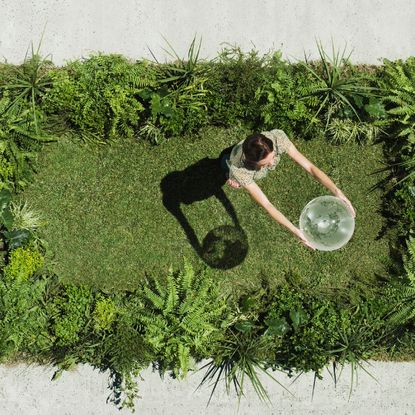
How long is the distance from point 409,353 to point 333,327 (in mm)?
1132

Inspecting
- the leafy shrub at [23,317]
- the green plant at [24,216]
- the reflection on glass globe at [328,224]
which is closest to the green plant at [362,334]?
the reflection on glass globe at [328,224]

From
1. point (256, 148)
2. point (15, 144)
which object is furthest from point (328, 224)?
point (15, 144)

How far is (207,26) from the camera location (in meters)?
6.96

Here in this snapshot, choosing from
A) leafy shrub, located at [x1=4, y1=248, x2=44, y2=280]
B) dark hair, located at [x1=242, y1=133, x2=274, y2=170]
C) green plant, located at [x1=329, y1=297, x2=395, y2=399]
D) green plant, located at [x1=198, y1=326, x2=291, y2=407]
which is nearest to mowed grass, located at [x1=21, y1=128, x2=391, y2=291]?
leafy shrub, located at [x1=4, y1=248, x2=44, y2=280]

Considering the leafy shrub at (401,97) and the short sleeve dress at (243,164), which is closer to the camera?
the short sleeve dress at (243,164)

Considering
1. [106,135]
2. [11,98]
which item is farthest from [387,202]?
[11,98]

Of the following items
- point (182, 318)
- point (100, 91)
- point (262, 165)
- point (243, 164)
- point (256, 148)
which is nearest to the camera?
point (256, 148)

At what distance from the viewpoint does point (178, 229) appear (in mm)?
6980

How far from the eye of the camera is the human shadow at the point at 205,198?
6980 mm

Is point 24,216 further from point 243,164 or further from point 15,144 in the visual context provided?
point 243,164

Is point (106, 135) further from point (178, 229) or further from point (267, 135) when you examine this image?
point (267, 135)

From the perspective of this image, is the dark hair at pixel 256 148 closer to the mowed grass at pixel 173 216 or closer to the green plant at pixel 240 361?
the mowed grass at pixel 173 216

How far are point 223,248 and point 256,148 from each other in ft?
7.21

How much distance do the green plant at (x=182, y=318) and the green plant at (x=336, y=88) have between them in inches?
99.4
